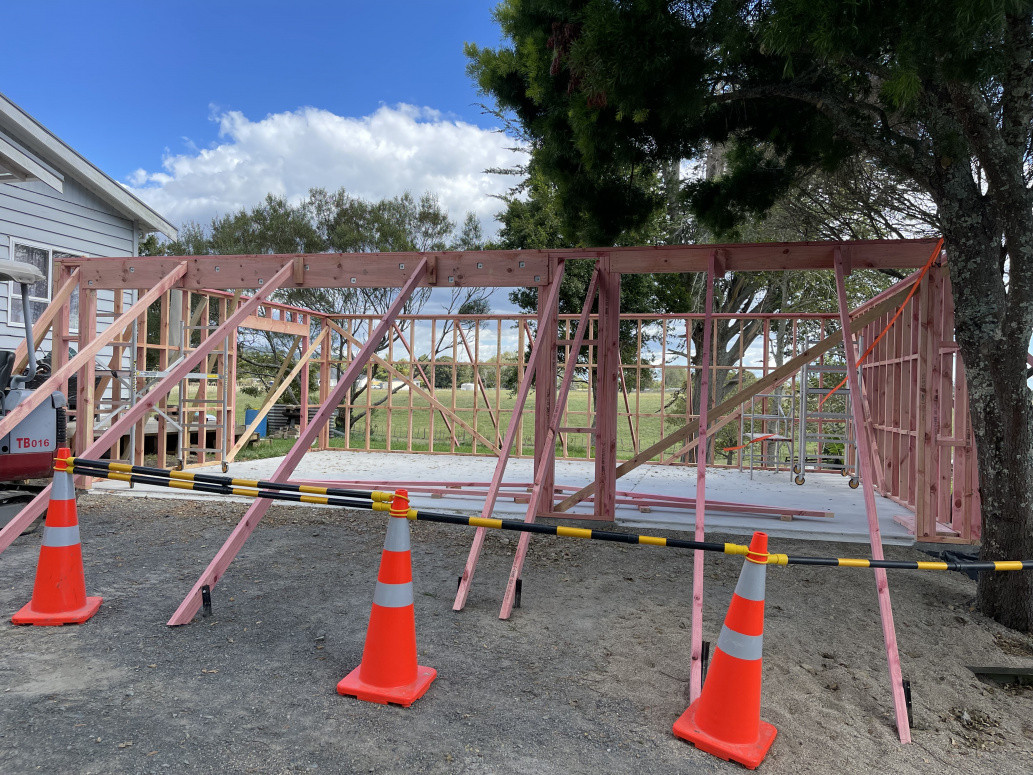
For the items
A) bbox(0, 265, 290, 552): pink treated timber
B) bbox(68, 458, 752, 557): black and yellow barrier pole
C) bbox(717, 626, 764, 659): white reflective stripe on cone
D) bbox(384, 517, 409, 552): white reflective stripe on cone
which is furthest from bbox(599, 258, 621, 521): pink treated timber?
bbox(717, 626, 764, 659): white reflective stripe on cone

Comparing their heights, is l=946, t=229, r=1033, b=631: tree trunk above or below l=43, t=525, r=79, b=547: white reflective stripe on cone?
above

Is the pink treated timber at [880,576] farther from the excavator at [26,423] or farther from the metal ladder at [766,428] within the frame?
the excavator at [26,423]

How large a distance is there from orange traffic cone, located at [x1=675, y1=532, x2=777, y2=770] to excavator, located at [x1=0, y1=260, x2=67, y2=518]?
18.9 feet

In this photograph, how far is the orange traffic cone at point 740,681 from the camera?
2.61m

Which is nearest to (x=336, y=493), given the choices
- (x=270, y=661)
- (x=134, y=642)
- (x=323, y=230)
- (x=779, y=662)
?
(x=270, y=661)

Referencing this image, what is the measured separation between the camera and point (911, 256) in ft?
17.1

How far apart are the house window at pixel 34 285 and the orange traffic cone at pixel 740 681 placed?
932cm

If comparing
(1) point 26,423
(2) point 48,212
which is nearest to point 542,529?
(1) point 26,423

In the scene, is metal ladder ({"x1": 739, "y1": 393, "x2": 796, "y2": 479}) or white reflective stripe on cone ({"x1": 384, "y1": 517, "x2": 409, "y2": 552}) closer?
white reflective stripe on cone ({"x1": 384, "y1": 517, "x2": 409, "y2": 552})

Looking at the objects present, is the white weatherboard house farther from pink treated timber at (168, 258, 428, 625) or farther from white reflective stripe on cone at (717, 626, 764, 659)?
white reflective stripe on cone at (717, 626, 764, 659)

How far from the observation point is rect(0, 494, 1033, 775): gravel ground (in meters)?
2.54

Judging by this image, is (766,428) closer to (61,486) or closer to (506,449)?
(506,449)

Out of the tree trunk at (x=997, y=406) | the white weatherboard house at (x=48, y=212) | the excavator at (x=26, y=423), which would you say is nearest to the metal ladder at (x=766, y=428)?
the tree trunk at (x=997, y=406)

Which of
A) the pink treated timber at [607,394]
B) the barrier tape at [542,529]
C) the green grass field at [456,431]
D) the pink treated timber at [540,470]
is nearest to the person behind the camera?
the barrier tape at [542,529]
